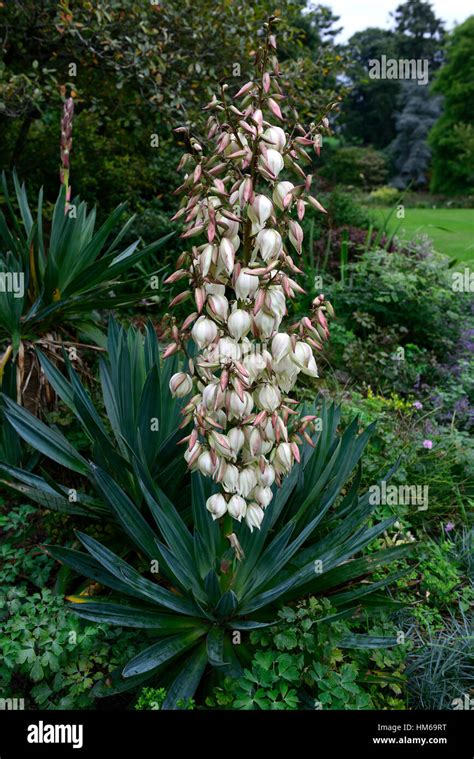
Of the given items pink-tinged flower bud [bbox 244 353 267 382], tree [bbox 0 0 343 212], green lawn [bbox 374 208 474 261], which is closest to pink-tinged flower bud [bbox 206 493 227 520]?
pink-tinged flower bud [bbox 244 353 267 382]

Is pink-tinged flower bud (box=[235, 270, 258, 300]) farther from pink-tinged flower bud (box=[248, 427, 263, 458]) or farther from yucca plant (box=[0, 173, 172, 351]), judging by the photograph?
yucca plant (box=[0, 173, 172, 351])

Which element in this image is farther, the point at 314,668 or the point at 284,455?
the point at 314,668

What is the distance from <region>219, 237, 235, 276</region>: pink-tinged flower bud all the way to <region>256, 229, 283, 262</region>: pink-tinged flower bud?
0.08 m

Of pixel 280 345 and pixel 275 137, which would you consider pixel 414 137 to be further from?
pixel 280 345

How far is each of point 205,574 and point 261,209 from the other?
1390 millimetres

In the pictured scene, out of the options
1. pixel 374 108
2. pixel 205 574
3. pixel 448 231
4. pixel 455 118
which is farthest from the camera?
pixel 374 108

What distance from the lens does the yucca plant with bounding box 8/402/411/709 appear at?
2109 millimetres

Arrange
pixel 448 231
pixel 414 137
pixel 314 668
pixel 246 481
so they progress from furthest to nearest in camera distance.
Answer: pixel 414 137 < pixel 448 231 < pixel 314 668 < pixel 246 481

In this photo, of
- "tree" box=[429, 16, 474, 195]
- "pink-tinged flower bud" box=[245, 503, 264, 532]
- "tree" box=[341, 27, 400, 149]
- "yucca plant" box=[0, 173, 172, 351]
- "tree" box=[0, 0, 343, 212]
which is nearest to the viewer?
"pink-tinged flower bud" box=[245, 503, 264, 532]

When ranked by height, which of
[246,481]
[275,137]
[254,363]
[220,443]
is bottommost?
[246,481]

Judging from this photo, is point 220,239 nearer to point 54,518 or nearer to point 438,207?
point 54,518

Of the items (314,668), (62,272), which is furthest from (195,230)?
(62,272)

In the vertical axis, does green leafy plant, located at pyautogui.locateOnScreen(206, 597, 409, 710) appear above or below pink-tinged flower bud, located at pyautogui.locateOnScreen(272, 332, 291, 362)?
below

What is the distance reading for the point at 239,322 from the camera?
1691 mm
